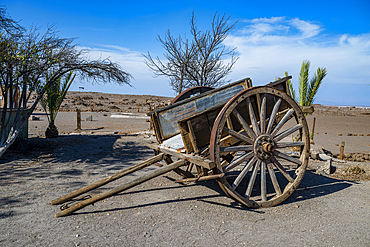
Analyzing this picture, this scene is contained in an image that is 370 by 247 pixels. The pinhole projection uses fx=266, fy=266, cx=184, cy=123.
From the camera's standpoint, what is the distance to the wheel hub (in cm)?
378

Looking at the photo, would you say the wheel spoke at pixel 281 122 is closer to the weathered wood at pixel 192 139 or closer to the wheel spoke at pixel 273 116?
the wheel spoke at pixel 273 116

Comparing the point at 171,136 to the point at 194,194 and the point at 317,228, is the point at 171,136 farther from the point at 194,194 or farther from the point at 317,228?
the point at 317,228

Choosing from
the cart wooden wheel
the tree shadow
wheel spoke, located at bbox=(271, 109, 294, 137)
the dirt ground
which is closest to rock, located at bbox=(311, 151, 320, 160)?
the dirt ground

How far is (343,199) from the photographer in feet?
14.3

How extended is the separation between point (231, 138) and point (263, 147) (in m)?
0.48

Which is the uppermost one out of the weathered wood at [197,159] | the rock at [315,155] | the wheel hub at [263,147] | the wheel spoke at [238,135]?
the wheel spoke at [238,135]

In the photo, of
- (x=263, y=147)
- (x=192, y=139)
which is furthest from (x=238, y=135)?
(x=192, y=139)

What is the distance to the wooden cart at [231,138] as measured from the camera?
3.52m

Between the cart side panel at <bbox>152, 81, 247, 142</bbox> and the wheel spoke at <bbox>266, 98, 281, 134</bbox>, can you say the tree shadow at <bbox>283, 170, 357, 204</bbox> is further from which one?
the cart side panel at <bbox>152, 81, 247, 142</bbox>

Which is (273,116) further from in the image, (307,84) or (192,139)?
(307,84)

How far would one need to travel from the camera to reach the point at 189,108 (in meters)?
4.27

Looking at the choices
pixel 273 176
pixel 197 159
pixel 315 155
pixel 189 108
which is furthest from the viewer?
pixel 315 155

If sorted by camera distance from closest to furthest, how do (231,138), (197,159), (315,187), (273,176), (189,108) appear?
(197,159) < (231,138) < (273,176) < (189,108) < (315,187)

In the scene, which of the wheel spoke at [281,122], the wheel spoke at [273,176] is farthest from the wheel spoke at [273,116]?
the wheel spoke at [273,176]
